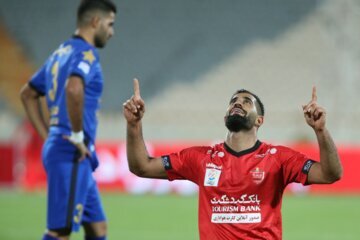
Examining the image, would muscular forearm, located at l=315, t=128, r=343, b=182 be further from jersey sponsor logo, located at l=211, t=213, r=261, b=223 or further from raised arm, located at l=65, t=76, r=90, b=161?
raised arm, located at l=65, t=76, r=90, b=161

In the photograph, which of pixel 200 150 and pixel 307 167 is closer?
pixel 307 167

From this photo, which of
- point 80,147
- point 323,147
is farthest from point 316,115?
point 80,147

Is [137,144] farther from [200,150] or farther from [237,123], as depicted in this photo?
[237,123]

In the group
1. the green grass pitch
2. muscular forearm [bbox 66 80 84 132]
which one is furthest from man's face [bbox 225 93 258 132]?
the green grass pitch

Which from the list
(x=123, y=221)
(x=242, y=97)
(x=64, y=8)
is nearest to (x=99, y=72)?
(x=242, y=97)

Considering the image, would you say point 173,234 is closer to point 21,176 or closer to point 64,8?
point 21,176

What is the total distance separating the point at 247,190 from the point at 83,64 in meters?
1.65

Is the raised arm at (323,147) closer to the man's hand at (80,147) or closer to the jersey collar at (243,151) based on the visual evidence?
the jersey collar at (243,151)

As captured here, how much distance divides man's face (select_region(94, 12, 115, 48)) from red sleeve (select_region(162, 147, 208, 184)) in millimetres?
1355

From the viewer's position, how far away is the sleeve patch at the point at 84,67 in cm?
584

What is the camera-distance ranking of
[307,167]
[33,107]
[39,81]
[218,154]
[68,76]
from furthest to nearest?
1. [33,107]
2. [39,81]
3. [68,76]
4. [218,154]
5. [307,167]

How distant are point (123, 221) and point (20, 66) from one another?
10.8 meters

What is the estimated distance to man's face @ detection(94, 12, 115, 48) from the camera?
20.1 ft

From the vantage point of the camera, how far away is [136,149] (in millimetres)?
5141
